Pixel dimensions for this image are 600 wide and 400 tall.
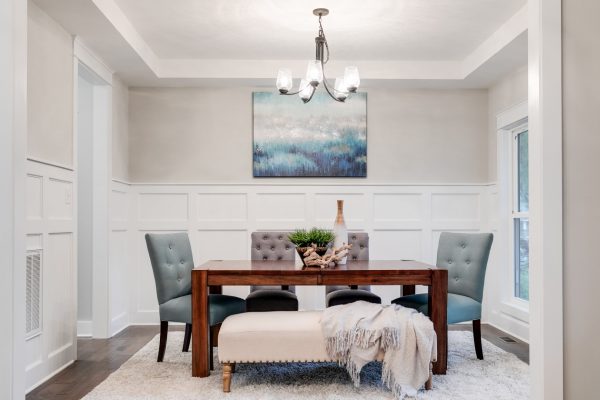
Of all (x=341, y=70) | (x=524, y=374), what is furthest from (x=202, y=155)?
(x=524, y=374)

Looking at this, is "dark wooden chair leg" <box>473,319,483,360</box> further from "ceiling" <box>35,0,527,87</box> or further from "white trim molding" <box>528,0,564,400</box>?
"ceiling" <box>35,0,527,87</box>

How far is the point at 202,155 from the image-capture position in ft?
17.7

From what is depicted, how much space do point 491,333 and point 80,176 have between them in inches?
161

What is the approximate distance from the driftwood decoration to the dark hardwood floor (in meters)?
1.56

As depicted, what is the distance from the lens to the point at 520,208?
16.3 feet

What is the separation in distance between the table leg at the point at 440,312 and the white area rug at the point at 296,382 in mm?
87

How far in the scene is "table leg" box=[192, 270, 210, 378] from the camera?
3334 mm

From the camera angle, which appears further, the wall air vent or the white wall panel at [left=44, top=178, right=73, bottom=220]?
the white wall panel at [left=44, top=178, right=73, bottom=220]

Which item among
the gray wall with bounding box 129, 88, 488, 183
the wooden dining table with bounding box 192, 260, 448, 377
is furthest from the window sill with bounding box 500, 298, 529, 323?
the wooden dining table with bounding box 192, 260, 448, 377

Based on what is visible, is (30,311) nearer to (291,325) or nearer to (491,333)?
(291,325)

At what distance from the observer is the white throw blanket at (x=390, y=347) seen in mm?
2973

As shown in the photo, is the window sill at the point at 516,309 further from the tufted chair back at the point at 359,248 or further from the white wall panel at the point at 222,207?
the white wall panel at the point at 222,207

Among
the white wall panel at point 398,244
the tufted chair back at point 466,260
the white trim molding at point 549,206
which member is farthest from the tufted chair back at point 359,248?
the white trim molding at point 549,206

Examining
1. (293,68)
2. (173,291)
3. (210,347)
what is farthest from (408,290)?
(293,68)
